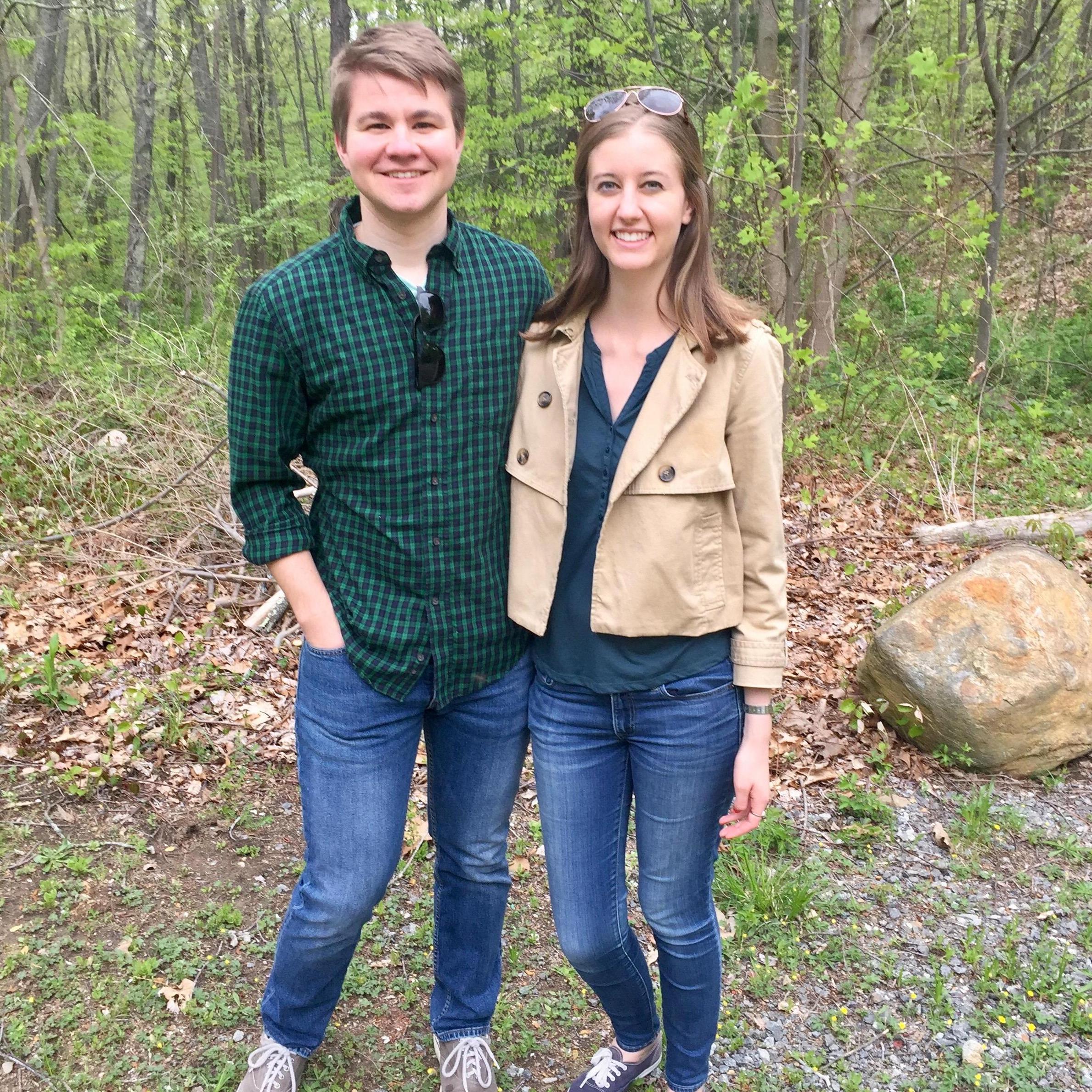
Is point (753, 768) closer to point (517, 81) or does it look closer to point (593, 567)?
point (593, 567)

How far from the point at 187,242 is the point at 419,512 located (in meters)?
13.7

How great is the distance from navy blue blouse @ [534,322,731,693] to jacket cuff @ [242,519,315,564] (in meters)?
0.58

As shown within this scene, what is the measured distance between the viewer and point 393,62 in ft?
6.22

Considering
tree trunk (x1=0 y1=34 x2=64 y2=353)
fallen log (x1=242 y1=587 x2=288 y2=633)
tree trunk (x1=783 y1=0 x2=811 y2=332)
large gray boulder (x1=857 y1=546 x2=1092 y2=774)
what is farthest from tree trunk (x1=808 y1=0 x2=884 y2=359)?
tree trunk (x1=0 y1=34 x2=64 y2=353)

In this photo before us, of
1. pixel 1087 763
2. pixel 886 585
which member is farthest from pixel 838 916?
pixel 886 585

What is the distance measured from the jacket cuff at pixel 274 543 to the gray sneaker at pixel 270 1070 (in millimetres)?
1338

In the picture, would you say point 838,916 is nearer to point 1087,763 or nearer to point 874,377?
point 1087,763

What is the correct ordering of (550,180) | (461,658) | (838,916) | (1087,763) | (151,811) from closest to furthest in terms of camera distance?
1. (461,658)
2. (838,916)
3. (151,811)
4. (1087,763)
5. (550,180)

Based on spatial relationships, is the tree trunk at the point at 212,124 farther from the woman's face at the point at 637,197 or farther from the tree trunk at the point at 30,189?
the woman's face at the point at 637,197

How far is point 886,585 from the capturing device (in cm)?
594

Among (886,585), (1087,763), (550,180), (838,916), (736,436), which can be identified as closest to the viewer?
(736,436)

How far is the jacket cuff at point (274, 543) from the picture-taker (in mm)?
2053

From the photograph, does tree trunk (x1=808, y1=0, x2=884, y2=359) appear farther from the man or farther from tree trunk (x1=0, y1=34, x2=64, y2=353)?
tree trunk (x1=0, y1=34, x2=64, y2=353)

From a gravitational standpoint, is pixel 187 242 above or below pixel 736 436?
below
